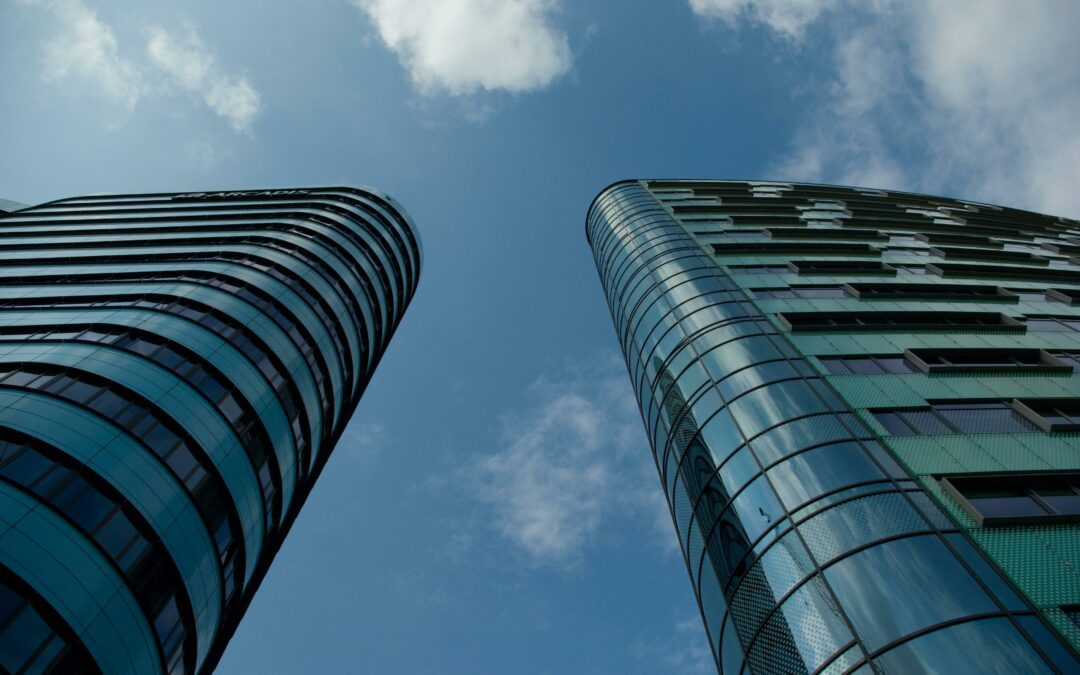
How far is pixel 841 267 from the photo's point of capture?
26.1 meters

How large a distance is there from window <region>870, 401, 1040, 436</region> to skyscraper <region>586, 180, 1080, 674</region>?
6 cm

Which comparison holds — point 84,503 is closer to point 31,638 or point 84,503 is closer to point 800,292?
point 31,638

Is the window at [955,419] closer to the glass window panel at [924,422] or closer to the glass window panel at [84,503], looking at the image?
the glass window panel at [924,422]

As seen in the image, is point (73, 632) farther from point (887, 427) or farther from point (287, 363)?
point (887, 427)

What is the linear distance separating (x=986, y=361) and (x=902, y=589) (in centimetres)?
1297

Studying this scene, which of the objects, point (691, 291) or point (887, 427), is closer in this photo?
point (887, 427)

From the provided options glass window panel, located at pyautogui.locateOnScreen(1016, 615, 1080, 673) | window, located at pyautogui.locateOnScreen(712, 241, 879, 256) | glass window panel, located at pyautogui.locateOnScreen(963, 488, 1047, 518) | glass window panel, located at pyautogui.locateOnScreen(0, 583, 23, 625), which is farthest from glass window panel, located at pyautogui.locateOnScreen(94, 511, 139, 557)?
window, located at pyautogui.locateOnScreen(712, 241, 879, 256)

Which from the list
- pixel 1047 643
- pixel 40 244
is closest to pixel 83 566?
pixel 1047 643

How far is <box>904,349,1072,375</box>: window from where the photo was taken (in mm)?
17547

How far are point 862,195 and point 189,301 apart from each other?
4513cm

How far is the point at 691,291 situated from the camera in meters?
22.3

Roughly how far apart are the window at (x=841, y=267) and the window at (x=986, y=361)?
708 centimetres

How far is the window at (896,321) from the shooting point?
20.0 metres

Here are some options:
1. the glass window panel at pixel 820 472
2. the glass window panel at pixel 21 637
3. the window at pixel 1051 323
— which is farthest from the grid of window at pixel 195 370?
the window at pixel 1051 323
